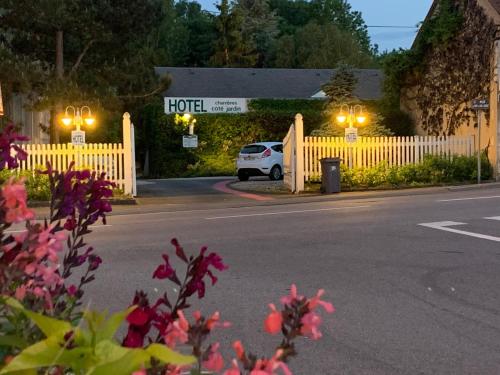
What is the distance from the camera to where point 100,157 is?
1950 cm

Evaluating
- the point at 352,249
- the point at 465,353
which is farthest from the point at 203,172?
the point at 465,353

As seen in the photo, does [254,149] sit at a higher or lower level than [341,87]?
lower

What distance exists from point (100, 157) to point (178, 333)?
18253mm

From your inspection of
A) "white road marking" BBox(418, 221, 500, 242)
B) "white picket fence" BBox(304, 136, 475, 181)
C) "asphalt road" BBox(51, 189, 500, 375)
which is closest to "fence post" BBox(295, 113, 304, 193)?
"white picket fence" BBox(304, 136, 475, 181)

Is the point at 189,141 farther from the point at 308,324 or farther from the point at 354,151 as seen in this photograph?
the point at 308,324

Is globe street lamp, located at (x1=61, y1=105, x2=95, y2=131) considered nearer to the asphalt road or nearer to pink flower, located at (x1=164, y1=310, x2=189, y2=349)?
the asphalt road

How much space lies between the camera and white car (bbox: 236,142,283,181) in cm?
2680

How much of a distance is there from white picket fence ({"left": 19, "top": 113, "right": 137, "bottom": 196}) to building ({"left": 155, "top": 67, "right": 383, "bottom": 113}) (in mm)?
16999

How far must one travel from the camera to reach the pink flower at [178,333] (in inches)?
65.7

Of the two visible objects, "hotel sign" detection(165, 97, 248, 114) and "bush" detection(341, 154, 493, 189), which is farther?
"hotel sign" detection(165, 97, 248, 114)

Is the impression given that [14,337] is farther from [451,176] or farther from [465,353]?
[451,176]

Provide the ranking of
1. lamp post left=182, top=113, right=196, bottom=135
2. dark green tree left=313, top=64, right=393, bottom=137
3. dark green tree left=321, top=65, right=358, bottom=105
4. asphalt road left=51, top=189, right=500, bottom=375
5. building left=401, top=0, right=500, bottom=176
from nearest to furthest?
asphalt road left=51, top=189, right=500, bottom=375
building left=401, top=0, right=500, bottom=176
dark green tree left=313, top=64, right=393, bottom=137
dark green tree left=321, top=65, right=358, bottom=105
lamp post left=182, top=113, right=196, bottom=135

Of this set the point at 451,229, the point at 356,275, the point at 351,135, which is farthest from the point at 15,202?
the point at 351,135

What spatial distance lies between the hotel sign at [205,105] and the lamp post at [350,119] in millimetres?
13127
